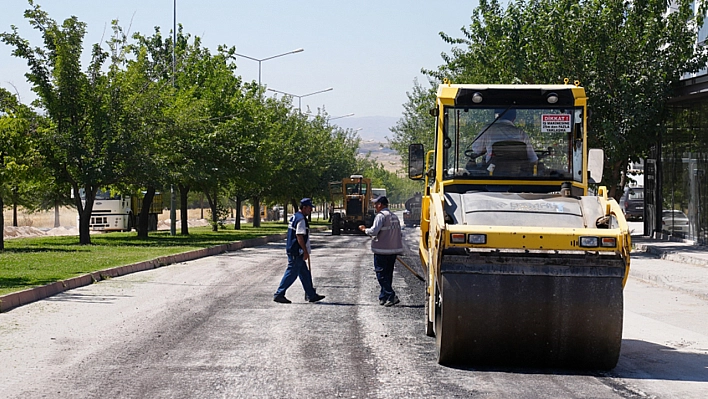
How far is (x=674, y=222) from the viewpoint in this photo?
32.8 meters

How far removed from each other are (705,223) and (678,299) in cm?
1447

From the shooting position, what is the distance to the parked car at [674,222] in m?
31.7

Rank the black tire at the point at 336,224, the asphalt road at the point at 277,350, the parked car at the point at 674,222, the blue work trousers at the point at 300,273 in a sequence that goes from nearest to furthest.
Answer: the asphalt road at the point at 277,350
the blue work trousers at the point at 300,273
the parked car at the point at 674,222
the black tire at the point at 336,224

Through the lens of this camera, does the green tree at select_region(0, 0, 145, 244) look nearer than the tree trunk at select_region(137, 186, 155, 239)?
Yes

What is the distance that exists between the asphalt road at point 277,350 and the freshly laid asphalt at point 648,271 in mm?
346

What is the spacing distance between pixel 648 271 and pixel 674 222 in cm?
1252

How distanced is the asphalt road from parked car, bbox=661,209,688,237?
1596 centimetres

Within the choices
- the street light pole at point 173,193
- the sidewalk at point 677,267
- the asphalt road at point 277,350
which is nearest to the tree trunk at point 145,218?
the street light pole at point 173,193

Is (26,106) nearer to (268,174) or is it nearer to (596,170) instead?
(268,174)

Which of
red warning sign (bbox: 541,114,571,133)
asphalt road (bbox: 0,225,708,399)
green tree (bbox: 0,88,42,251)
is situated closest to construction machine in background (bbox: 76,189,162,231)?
green tree (bbox: 0,88,42,251)

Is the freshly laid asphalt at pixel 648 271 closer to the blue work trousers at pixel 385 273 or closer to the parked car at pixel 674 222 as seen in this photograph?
the parked car at pixel 674 222

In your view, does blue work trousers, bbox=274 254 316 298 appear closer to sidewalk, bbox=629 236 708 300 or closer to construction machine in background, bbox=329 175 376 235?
sidewalk, bbox=629 236 708 300

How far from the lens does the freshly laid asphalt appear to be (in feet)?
49.0

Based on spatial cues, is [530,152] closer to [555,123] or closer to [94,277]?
[555,123]
